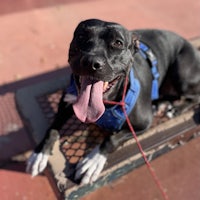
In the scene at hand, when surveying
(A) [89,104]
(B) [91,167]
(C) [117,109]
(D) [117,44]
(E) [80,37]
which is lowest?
(B) [91,167]

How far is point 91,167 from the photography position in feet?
10.6

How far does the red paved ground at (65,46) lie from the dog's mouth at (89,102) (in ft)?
3.23

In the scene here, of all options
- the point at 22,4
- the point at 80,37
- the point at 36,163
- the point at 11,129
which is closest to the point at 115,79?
the point at 80,37

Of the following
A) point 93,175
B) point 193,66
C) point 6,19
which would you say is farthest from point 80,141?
point 6,19

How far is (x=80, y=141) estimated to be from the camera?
366 cm

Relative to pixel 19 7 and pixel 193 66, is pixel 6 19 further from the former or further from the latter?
pixel 193 66

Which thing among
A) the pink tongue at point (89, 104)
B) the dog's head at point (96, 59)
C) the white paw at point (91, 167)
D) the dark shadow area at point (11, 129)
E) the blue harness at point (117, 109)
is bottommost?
the white paw at point (91, 167)

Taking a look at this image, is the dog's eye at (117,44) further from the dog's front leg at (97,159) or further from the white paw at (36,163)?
the white paw at (36,163)

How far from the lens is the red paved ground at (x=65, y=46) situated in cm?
352

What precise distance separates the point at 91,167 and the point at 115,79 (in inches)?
31.8

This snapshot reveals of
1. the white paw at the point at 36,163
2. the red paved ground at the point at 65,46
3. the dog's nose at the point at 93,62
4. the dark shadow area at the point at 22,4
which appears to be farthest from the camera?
the dark shadow area at the point at 22,4

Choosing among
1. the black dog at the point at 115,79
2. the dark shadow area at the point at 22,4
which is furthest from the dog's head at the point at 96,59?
the dark shadow area at the point at 22,4

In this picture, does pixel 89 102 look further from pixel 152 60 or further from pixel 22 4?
pixel 22 4

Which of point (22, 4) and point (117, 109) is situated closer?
point (117, 109)
